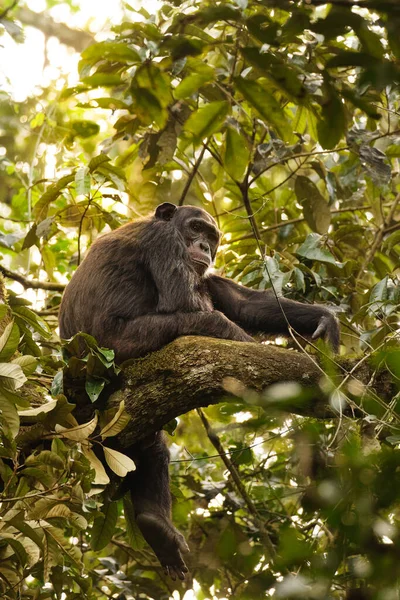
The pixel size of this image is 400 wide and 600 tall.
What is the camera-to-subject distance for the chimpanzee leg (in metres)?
4.96

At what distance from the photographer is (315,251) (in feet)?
19.5

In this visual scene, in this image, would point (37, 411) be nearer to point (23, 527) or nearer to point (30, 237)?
point (23, 527)

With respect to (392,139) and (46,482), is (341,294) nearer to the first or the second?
(392,139)

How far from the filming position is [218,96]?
241 inches

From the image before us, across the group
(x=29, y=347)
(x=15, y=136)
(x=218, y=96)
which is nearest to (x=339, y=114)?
(x=29, y=347)

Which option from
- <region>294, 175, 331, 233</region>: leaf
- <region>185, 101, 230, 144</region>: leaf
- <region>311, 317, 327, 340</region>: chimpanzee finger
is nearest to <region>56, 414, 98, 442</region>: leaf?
<region>185, 101, 230, 144</region>: leaf

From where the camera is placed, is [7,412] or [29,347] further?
[29,347]

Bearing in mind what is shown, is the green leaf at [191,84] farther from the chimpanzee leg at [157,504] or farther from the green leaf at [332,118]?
the chimpanzee leg at [157,504]

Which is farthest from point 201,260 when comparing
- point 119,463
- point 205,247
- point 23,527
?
point 23,527

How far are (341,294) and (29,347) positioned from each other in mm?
2904

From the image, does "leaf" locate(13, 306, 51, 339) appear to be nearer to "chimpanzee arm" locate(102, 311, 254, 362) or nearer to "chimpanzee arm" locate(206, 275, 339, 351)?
"chimpanzee arm" locate(102, 311, 254, 362)

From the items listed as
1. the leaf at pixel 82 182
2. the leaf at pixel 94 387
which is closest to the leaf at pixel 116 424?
the leaf at pixel 94 387

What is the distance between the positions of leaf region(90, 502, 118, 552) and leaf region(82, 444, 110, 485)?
3.44ft

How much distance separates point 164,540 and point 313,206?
3.37 metres
